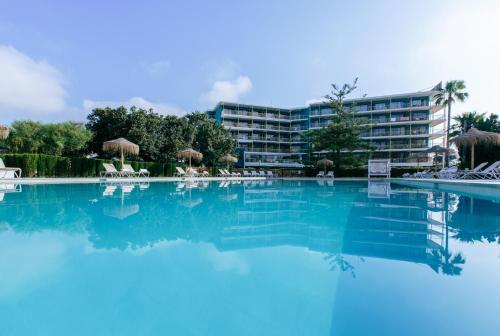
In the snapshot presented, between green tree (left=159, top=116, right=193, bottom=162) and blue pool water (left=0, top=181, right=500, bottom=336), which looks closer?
blue pool water (left=0, top=181, right=500, bottom=336)

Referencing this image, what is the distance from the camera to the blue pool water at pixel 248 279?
6.17 feet

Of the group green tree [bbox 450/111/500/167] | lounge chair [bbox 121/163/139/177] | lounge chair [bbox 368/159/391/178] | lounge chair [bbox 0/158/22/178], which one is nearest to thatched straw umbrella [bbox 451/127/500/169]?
green tree [bbox 450/111/500/167]

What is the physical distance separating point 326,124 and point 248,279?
45257mm

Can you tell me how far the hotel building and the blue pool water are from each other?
1298 inches

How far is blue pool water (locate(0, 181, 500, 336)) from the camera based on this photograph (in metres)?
1.88

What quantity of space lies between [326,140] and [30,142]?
2829 centimetres

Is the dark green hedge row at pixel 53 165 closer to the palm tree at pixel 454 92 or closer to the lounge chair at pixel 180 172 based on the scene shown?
the lounge chair at pixel 180 172

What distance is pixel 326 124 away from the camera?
4538 centimetres

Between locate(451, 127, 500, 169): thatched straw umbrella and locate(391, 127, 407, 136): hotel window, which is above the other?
locate(391, 127, 407, 136): hotel window

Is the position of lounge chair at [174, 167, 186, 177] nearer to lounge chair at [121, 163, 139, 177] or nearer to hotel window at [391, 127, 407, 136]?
lounge chair at [121, 163, 139, 177]

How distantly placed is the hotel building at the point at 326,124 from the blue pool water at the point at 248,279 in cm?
3296

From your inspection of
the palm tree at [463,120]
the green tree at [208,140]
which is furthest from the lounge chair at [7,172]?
the palm tree at [463,120]

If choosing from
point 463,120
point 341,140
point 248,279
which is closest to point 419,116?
point 463,120

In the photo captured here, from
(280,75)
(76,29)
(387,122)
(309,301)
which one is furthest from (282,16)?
(387,122)
